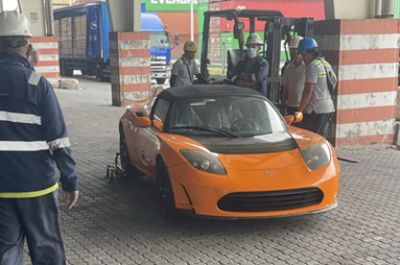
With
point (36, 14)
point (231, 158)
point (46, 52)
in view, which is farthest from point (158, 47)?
point (231, 158)

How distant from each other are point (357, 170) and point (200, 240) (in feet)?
12.7

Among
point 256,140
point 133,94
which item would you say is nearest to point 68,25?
point 133,94

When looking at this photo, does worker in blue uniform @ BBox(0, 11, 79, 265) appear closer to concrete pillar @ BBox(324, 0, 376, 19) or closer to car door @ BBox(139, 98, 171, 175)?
car door @ BBox(139, 98, 171, 175)

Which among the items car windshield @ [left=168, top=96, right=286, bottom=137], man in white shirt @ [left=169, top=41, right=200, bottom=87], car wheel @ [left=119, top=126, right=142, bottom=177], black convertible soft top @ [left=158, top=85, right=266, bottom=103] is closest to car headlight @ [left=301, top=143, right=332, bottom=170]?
car windshield @ [left=168, top=96, right=286, bottom=137]

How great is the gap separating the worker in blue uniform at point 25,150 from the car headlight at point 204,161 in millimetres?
2043

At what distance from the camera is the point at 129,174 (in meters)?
7.88

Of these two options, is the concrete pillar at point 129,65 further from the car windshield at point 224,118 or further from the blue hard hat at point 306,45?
the car windshield at point 224,118

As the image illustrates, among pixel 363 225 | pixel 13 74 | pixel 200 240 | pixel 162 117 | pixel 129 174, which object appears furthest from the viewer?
pixel 129 174

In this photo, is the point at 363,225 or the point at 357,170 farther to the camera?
the point at 357,170

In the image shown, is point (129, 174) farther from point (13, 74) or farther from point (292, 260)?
point (13, 74)

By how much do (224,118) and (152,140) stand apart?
87cm

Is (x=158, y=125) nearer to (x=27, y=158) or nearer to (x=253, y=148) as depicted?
(x=253, y=148)

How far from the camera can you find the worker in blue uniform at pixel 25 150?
341 centimetres

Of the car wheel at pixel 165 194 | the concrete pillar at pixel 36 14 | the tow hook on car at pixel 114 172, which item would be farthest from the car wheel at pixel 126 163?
the concrete pillar at pixel 36 14
